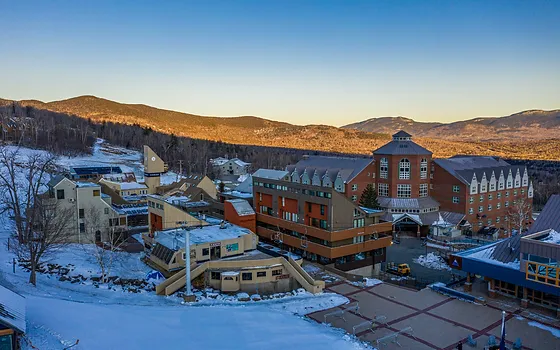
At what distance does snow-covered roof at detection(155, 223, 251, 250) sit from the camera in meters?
33.3

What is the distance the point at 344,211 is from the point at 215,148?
12268cm

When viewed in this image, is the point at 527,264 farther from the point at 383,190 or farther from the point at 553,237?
the point at 383,190

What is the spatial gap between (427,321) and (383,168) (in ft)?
124

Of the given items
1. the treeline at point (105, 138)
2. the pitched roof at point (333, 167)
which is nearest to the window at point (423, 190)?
the pitched roof at point (333, 167)

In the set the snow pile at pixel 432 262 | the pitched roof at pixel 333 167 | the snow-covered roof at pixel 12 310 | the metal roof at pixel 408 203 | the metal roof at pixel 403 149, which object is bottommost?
the snow pile at pixel 432 262

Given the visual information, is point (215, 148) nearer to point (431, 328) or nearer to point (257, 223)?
point (257, 223)

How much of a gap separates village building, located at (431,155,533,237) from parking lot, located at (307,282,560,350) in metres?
30.2

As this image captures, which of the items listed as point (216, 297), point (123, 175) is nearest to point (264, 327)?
point (216, 297)

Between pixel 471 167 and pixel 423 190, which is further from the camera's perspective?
pixel 471 167

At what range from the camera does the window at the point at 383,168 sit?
60.6 m

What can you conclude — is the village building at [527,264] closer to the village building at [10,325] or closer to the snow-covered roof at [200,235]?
the snow-covered roof at [200,235]

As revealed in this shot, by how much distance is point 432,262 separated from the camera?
140ft

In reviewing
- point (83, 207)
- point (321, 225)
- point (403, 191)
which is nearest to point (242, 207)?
point (321, 225)

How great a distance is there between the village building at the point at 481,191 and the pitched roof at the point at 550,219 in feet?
83.0
